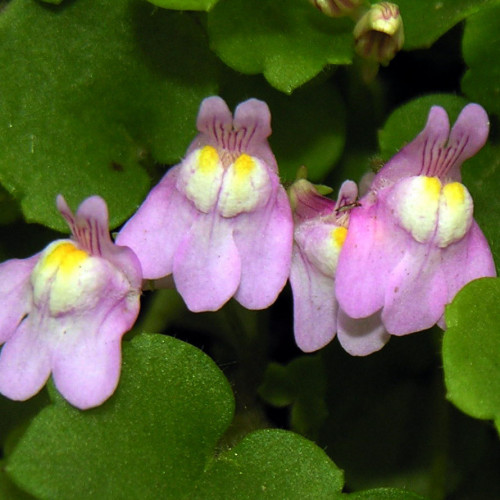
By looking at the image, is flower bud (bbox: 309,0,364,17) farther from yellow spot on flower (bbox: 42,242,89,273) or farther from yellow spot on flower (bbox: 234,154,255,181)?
yellow spot on flower (bbox: 42,242,89,273)

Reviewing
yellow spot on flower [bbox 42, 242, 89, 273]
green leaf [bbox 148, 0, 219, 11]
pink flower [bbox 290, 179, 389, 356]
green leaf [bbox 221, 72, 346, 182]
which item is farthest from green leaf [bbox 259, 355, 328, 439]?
green leaf [bbox 148, 0, 219, 11]

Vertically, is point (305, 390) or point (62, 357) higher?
point (62, 357)

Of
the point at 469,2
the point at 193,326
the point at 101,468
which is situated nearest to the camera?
the point at 101,468

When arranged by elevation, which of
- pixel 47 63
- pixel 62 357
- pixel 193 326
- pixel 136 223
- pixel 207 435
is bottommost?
pixel 193 326

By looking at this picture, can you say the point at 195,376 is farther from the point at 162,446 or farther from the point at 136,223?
the point at 136,223

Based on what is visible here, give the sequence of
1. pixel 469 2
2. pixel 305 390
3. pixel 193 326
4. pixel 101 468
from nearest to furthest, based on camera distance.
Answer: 1. pixel 101 468
2. pixel 469 2
3. pixel 305 390
4. pixel 193 326

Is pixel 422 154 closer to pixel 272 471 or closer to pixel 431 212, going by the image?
pixel 431 212

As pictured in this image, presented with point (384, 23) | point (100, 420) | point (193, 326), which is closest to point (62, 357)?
point (100, 420)
